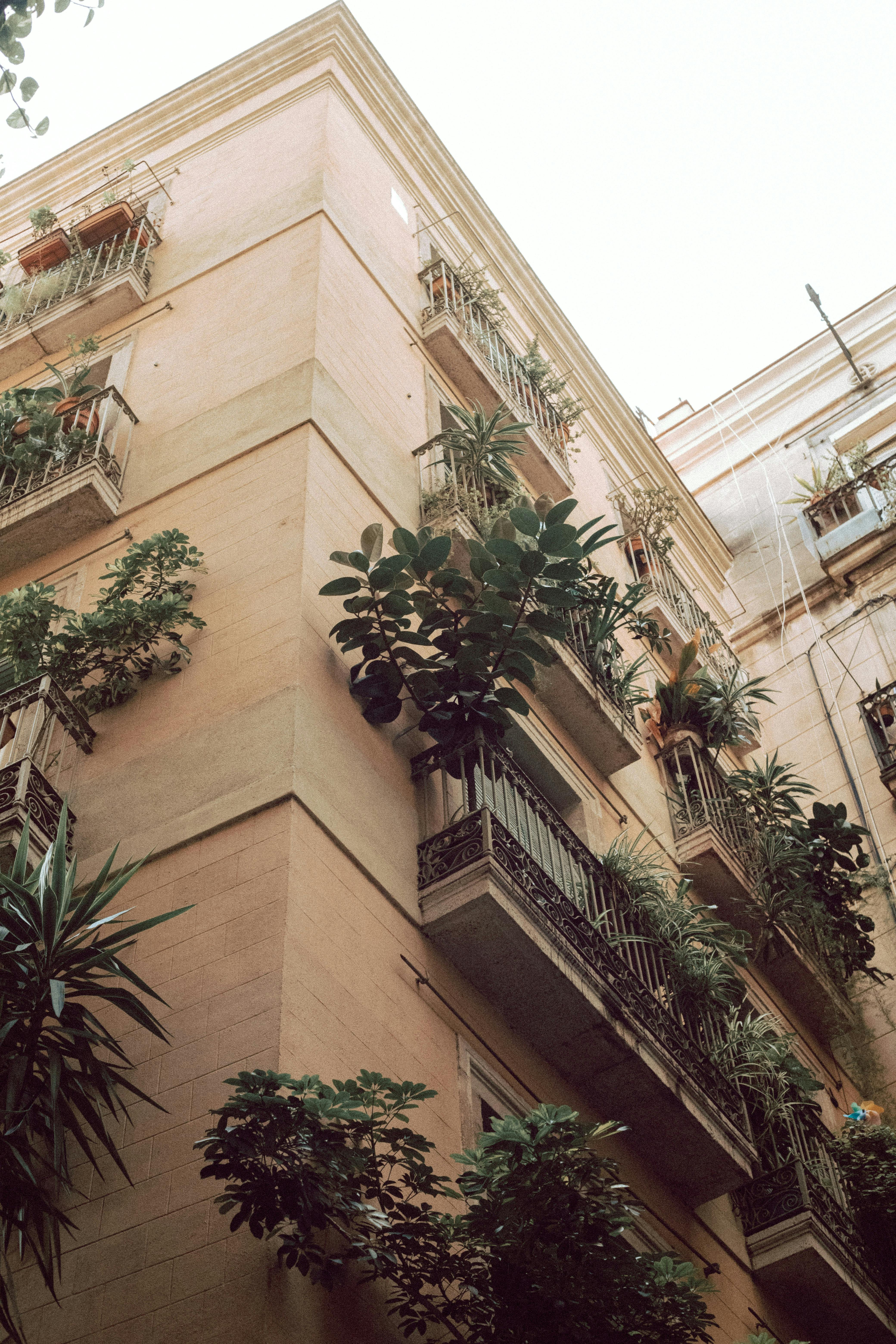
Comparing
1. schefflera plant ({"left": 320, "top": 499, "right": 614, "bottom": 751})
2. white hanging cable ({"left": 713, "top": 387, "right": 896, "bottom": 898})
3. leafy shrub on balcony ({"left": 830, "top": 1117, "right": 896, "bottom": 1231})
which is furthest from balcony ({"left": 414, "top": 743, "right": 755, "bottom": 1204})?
white hanging cable ({"left": 713, "top": 387, "right": 896, "bottom": 898})

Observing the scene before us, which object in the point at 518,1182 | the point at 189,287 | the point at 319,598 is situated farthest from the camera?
the point at 189,287

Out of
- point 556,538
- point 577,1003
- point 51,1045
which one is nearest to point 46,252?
point 556,538

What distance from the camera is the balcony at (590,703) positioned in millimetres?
12211

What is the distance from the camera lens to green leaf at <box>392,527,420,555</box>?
946cm

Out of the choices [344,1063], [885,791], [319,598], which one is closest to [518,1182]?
[344,1063]

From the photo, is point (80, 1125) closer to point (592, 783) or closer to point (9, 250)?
point (592, 783)

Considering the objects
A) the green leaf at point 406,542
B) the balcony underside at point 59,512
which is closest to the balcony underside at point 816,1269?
the green leaf at point 406,542

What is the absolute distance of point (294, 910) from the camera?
7.58 metres

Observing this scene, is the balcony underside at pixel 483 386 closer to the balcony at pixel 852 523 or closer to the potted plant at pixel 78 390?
the potted plant at pixel 78 390

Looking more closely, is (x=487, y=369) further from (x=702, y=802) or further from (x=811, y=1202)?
(x=811, y=1202)

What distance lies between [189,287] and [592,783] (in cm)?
564

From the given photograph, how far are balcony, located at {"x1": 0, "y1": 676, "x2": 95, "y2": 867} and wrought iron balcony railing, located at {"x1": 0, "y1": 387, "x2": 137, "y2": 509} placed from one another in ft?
8.02

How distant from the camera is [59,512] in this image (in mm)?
11516

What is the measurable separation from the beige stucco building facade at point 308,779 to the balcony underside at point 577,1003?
24 mm
